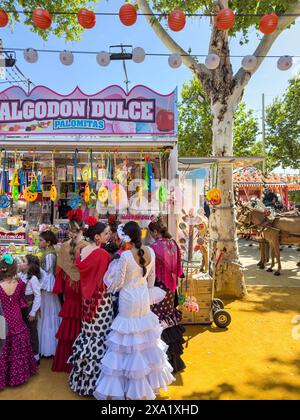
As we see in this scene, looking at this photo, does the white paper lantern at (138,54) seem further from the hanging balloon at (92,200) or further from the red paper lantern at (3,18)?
the hanging balloon at (92,200)

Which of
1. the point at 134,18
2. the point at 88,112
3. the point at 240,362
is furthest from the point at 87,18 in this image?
the point at 240,362

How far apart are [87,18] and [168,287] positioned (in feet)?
15.6

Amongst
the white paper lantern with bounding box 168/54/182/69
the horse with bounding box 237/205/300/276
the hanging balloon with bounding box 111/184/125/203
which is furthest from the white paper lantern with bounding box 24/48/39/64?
the horse with bounding box 237/205/300/276

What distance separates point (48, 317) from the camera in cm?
437

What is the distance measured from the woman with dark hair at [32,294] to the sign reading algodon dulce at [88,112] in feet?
6.85

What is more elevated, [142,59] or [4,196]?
[142,59]

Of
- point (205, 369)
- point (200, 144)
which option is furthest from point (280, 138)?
point (205, 369)

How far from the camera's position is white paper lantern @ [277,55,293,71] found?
6016 millimetres

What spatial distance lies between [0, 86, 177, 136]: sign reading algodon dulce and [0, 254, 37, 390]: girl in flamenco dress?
7.64 feet

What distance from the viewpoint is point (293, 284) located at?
8.31 m

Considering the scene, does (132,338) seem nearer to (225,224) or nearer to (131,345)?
(131,345)

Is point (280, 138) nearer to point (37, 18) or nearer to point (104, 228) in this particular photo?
point (37, 18)

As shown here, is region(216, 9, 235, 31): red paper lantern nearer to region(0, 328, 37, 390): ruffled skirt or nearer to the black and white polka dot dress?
the black and white polka dot dress
